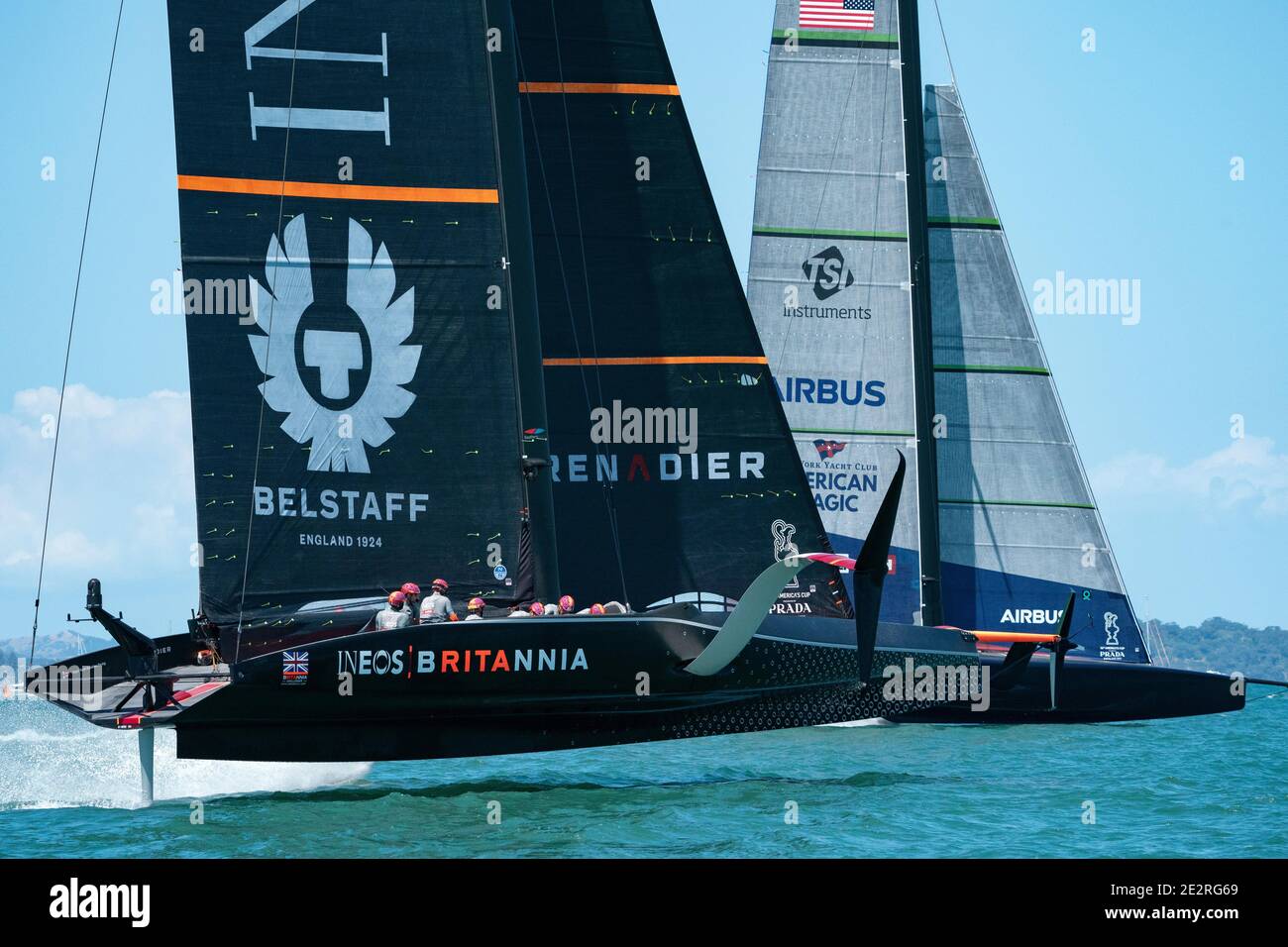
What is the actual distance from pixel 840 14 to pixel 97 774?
16212 millimetres

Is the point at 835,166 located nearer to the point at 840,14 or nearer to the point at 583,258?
the point at 840,14

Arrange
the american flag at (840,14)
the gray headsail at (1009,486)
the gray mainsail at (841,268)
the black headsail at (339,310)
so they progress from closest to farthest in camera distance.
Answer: the black headsail at (339,310) < the gray mainsail at (841,268) < the american flag at (840,14) < the gray headsail at (1009,486)

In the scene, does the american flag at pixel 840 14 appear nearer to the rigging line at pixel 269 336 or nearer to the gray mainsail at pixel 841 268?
the gray mainsail at pixel 841 268

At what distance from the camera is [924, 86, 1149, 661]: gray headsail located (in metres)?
26.9

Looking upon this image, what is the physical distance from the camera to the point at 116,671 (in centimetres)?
1612

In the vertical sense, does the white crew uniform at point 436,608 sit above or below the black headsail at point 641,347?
below

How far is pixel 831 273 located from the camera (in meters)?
26.2

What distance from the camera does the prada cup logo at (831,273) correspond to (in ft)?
86.0

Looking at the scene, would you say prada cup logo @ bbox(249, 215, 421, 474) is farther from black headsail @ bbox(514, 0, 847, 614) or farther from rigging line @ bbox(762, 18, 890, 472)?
rigging line @ bbox(762, 18, 890, 472)

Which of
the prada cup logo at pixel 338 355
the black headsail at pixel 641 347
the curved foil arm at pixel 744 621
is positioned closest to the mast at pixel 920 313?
the black headsail at pixel 641 347

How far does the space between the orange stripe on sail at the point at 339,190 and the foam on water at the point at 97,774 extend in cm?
546

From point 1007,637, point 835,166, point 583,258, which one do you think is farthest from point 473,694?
point 835,166

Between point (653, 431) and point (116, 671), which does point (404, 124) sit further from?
point (116, 671)

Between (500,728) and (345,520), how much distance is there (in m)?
2.60
